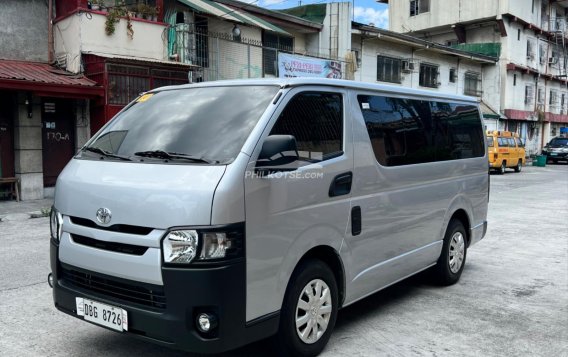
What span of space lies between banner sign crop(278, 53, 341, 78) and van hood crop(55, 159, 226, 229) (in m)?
14.6

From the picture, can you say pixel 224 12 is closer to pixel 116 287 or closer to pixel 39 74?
pixel 39 74

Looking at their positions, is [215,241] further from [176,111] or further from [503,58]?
[503,58]

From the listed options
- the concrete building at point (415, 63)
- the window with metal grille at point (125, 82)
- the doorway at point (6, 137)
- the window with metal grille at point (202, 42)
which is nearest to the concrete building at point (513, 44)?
the concrete building at point (415, 63)

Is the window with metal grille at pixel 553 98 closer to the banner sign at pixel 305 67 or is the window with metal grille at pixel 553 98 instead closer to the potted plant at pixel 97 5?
the banner sign at pixel 305 67

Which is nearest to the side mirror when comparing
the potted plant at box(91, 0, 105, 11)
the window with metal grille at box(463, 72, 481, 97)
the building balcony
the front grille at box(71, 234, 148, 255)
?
the front grille at box(71, 234, 148, 255)

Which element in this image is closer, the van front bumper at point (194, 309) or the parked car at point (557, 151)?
the van front bumper at point (194, 309)

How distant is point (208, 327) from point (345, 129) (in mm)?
1901

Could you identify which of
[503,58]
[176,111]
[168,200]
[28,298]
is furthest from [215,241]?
[503,58]

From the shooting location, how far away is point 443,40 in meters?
39.2

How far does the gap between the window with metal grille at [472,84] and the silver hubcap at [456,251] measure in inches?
1151

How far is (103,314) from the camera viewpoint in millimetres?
3334

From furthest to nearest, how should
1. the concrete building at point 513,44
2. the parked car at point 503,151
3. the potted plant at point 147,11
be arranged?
the concrete building at point 513,44 → the parked car at point 503,151 → the potted plant at point 147,11

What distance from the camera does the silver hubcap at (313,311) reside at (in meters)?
3.64

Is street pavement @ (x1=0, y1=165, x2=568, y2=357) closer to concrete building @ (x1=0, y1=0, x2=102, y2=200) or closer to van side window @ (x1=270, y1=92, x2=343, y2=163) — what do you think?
van side window @ (x1=270, y1=92, x2=343, y2=163)
